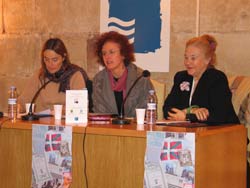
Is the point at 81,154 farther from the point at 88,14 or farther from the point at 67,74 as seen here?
the point at 88,14

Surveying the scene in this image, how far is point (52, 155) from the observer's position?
3.09 metres

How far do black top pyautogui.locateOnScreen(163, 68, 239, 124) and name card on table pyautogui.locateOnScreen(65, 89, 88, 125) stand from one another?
767mm

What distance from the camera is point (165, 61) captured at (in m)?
4.87

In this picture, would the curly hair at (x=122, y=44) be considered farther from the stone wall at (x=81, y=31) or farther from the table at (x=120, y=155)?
the table at (x=120, y=155)

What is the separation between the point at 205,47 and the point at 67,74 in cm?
114

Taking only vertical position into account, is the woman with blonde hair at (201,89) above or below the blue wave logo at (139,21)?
below

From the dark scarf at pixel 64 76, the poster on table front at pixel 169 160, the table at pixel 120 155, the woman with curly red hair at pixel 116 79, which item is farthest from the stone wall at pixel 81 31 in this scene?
the poster on table front at pixel 169 160

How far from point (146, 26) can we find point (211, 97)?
4.99ft

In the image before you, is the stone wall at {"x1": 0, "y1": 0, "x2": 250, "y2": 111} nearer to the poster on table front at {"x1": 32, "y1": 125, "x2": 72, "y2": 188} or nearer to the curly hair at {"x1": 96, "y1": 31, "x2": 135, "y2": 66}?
the curly hair at {"x1": 96, "y1": 31, "x2": 135, "y2": 66}

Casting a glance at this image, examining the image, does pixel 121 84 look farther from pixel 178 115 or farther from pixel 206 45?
pixel 178 115

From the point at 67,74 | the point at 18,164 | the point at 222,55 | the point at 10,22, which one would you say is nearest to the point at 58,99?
the point at 67,74

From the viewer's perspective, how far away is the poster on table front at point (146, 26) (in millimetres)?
4863

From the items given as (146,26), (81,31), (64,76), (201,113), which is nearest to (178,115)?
(201,113)

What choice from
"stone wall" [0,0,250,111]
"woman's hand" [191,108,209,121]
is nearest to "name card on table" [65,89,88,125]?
"woman's hand" [191,108,209,121]
